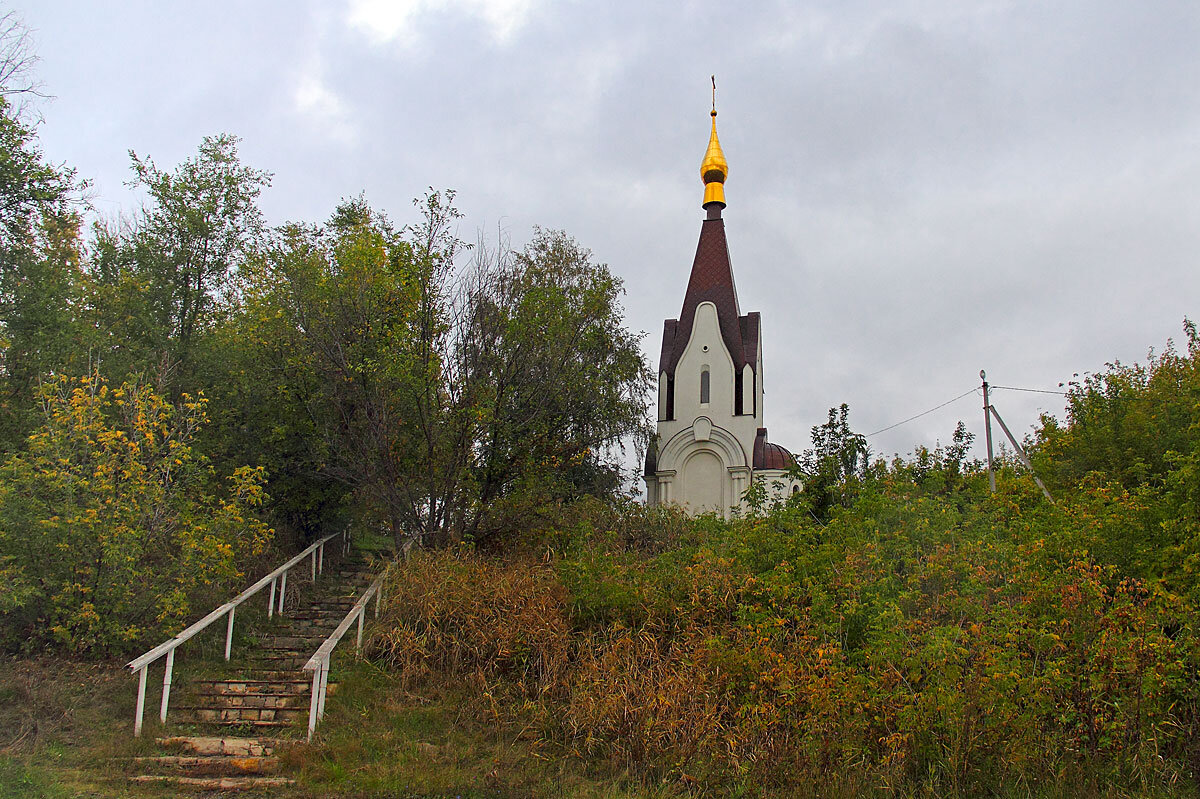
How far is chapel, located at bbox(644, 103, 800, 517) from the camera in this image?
23.5m

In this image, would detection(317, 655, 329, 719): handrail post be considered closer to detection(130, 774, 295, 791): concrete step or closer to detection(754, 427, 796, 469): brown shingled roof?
detection(130, 774, 295, 791): concrete step

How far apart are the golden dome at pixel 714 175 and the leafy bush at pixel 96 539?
19.7 metres

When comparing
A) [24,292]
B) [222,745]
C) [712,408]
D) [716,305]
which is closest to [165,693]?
[222,745]

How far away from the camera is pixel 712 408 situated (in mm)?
24141

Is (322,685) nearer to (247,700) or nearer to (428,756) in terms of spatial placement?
(247,700)

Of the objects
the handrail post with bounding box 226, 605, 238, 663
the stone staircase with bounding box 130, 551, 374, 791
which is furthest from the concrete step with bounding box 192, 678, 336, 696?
the handrail post with bounding box 226, 605, 238, 663

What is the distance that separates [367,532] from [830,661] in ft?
41.2

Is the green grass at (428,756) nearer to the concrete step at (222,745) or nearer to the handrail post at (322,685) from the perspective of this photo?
the handrail post at (322,685)

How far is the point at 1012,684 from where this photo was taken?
23.7ft

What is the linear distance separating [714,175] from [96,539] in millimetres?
21825

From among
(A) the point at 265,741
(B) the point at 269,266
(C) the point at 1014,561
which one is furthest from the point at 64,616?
(C) the point at 1014,561

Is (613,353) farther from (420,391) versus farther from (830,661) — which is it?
(830,661)

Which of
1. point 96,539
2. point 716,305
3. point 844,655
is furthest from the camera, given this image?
point 716,305

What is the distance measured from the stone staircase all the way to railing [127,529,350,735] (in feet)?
0.83
